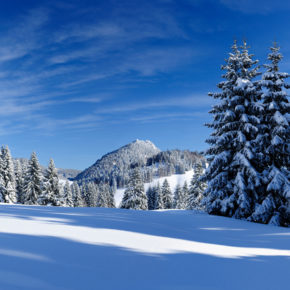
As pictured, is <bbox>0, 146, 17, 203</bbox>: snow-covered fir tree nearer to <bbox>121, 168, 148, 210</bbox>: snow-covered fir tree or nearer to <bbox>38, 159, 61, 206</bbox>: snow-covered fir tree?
<bbox>38, 159, 61, 206</bbox>: snow-covered fir tree

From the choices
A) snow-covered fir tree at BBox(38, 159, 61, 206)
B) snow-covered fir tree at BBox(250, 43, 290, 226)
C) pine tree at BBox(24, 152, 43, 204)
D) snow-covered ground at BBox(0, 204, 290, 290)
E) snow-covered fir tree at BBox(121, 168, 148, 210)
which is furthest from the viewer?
snow-covered fir tree at BBox(121, 168, 148, 210)

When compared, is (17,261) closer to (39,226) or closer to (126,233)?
(39,226)

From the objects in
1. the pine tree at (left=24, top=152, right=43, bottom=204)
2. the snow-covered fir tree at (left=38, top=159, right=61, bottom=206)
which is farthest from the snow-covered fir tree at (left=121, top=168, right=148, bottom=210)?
the pine tree at (left=24, top=152, right=43, bottom=204)

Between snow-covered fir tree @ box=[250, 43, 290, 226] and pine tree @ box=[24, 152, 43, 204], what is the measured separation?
3403 centimetres

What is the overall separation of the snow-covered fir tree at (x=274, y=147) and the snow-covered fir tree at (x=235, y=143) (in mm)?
580

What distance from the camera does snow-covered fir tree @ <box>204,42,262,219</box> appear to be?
1447 centimetres

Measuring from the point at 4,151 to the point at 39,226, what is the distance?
41721mm

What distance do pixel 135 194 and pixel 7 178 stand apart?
21.6 metres

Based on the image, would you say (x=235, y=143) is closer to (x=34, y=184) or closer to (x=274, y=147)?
(x=274, y=147)

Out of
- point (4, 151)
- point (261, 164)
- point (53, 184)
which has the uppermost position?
point (4, 151)

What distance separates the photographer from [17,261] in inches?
140

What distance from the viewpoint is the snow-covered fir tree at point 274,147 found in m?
13.8

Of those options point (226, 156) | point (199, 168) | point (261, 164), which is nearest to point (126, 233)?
point (226, 156)

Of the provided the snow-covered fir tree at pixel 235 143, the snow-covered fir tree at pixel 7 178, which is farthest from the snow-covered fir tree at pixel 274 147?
the snow-covered fir tree at pixel 7 178
